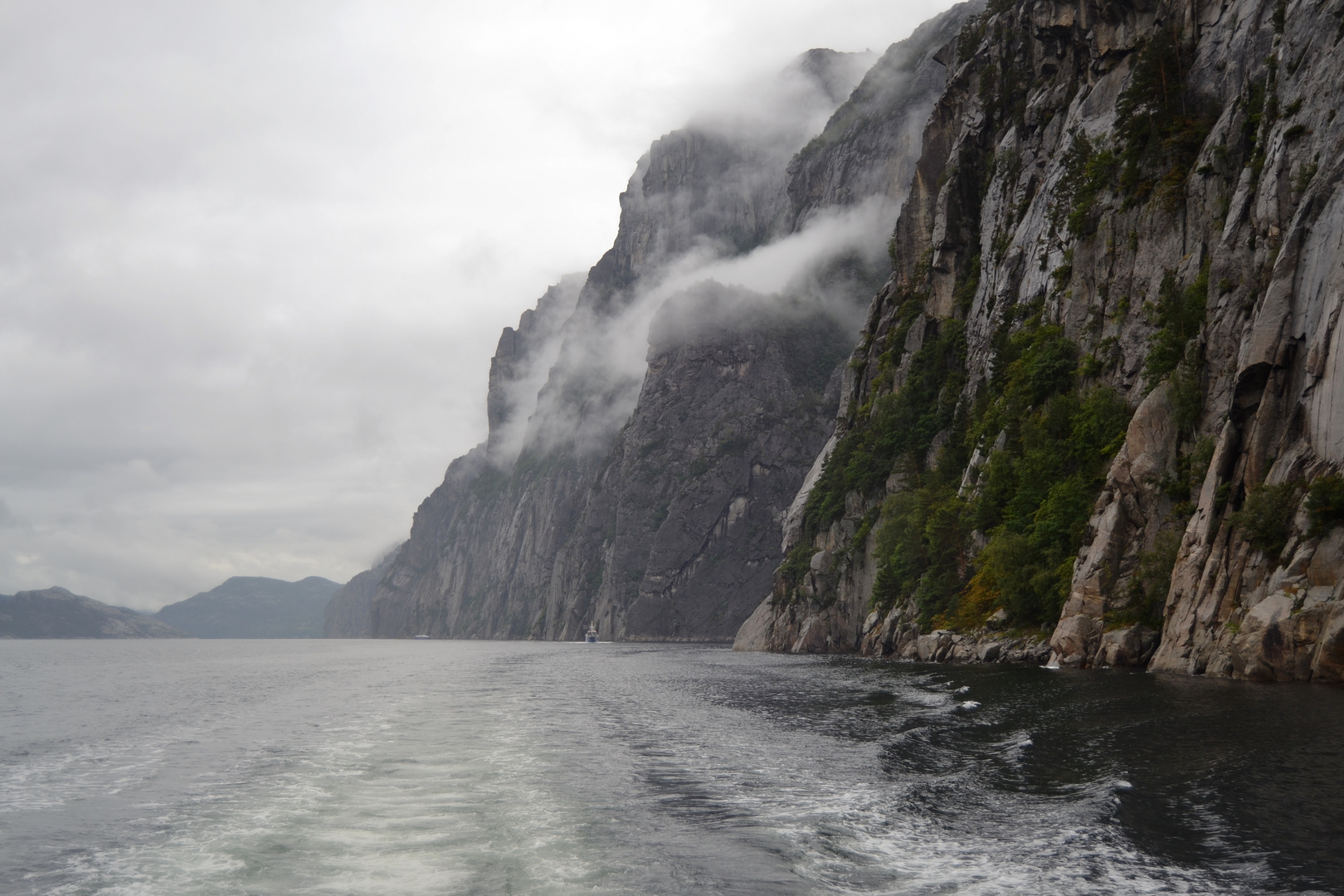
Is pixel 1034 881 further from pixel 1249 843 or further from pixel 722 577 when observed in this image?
pixel 722 577

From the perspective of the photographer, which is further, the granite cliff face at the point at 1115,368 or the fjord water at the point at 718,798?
the granite cliff face at the point at 1115,368

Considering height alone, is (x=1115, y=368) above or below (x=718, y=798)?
above

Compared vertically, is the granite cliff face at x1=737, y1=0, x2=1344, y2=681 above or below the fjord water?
above

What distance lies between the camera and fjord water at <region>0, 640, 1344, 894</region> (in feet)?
41.4

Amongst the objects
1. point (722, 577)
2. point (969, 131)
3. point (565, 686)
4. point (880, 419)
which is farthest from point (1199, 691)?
point (722, 577)

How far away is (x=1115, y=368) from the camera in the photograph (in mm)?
53656

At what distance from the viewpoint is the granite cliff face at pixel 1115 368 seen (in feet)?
110

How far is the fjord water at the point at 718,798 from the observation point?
41.4ft

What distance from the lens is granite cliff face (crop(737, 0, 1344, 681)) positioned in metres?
33.6

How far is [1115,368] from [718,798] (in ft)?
147

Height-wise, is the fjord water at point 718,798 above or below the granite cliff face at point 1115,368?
below

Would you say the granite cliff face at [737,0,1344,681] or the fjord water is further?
the granite cliff face at [737,0,1344,681]

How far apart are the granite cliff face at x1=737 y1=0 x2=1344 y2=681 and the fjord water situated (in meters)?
8.45

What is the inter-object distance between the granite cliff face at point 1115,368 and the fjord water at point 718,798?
27.7 ft
